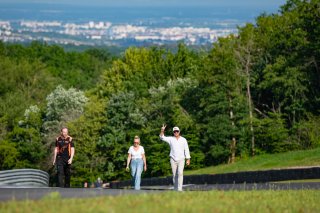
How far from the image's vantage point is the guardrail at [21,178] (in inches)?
1103

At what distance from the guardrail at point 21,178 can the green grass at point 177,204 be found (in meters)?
10.5

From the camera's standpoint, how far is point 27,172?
29.2 m

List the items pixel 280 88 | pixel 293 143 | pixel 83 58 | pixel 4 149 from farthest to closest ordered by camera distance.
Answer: pixel 83 58, pixel 4 149, pixel 280 88, pixel 293 143

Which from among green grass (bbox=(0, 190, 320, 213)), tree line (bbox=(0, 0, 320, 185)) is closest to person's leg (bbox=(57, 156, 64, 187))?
green grass (bbox=(0, 190, 320, 213))

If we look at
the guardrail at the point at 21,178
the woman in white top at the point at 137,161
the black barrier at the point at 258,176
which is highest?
the woman in white top at the point at 137,161

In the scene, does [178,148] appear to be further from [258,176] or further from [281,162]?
[281,162]

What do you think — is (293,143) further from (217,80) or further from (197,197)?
(197,197)

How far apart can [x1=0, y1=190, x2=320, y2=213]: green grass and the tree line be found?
1639 inches

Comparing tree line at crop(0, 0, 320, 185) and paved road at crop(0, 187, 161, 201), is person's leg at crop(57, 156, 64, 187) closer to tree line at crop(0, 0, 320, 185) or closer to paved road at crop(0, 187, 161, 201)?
paved road at crop(0, 187, 161, 201)

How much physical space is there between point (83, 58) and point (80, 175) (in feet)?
273

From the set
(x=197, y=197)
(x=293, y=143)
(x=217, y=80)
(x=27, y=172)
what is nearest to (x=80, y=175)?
(x=217, y=80)

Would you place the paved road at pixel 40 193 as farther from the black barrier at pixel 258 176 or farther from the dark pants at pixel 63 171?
the black barrier at pixel 258 176

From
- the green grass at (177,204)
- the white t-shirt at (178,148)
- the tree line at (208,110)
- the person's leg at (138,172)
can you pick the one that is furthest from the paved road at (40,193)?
the tree line at (208,110)

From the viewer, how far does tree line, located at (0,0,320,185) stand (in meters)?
66.9
